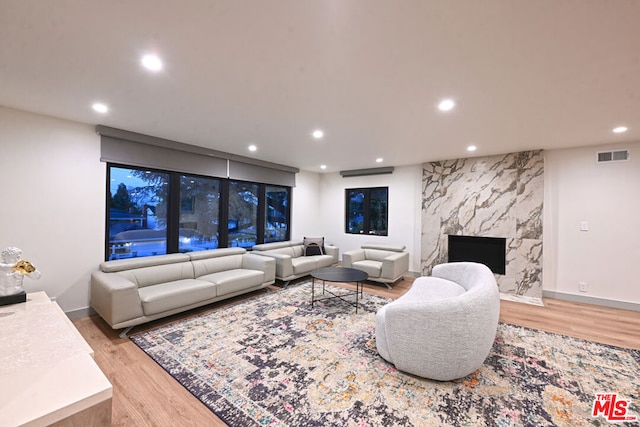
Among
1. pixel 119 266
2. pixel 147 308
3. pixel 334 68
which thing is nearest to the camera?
pixel 334 68

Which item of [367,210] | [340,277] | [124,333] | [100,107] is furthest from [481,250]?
[100,107]

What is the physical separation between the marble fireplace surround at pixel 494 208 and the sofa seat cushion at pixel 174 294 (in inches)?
164

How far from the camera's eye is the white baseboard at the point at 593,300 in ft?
12.4

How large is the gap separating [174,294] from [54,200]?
1.79m

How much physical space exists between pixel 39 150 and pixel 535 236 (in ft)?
23.1

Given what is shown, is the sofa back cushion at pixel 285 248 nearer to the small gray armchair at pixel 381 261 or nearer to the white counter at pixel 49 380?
the small gray armchair at pixel 381 261

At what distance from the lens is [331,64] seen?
1.92m

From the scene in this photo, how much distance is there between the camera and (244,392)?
1981 mm

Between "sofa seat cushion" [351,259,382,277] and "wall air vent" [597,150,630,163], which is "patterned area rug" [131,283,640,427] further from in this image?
"wall air vent" [597,150,630,163]

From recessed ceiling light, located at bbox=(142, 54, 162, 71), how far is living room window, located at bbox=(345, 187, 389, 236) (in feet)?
16.4

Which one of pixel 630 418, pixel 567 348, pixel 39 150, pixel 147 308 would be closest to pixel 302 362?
pixel 147 308

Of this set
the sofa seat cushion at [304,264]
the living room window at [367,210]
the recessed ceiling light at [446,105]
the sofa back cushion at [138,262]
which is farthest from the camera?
the living room window at [367,210]

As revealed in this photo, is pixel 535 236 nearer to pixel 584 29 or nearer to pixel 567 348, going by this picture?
pixel 567 348

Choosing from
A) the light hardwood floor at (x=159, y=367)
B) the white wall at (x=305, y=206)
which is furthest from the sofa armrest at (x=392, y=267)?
the white wall at (x=305, y=206)
